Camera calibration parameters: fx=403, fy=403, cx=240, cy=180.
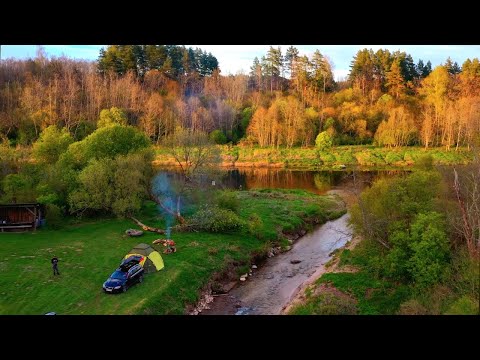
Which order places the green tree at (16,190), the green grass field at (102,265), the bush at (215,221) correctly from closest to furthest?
the green grass field at (102,265) → the bush at (215,221) → the green tree at (16,190)

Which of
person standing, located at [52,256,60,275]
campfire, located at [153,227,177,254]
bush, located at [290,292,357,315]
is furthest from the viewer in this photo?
campfire, located at [153,227,177,254]

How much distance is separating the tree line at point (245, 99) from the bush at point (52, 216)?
130 ft

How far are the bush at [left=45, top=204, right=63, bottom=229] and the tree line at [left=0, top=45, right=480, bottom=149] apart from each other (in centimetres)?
3968

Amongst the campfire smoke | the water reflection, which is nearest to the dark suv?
the campfire smoke

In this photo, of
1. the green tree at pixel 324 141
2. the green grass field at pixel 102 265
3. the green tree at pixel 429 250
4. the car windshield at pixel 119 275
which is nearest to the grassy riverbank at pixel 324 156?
the green tree at pixel 324 141

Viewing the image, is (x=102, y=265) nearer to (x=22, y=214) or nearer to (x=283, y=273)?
(x=22, y=214)

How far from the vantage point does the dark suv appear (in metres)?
22.8

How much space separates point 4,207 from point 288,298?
80.4ft

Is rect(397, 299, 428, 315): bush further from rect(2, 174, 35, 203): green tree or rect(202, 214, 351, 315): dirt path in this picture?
rect(2, 174, 35, 203): green tree

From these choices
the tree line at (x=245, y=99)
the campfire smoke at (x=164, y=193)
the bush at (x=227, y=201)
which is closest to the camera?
the bush at (x=227, y=201)

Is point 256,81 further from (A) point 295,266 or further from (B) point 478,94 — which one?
(A) point 295,266

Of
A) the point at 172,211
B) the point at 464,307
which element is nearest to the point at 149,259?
the point at 172,211

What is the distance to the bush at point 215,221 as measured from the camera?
33688mm

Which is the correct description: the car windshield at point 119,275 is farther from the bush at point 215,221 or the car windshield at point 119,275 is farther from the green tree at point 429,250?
the green tree at point 429,250
